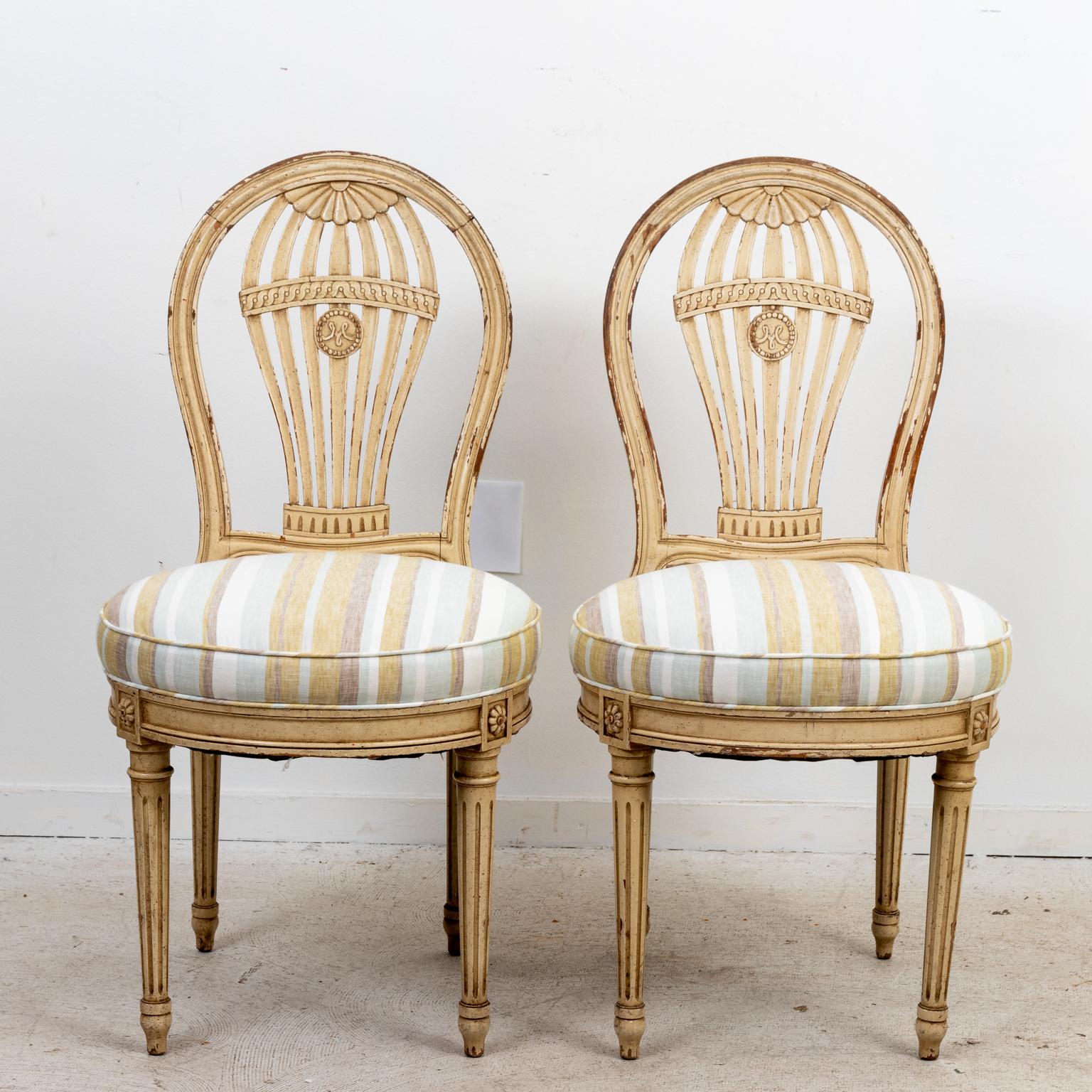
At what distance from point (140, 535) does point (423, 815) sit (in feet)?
1.94

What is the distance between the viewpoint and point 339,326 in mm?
1453

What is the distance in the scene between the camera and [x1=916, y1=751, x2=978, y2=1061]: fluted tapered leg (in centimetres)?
120

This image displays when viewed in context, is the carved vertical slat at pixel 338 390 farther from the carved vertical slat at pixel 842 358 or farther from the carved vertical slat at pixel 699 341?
the carved vertical slat at pixel 842 358

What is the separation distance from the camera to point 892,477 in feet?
4.66

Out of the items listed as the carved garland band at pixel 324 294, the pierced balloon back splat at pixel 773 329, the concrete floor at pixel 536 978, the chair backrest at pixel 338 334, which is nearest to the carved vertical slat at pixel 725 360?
the pierced balloon back splat at pixel 773 329

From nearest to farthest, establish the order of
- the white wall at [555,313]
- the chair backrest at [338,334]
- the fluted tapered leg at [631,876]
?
the fluted tapered leg at [631,876]
the chair backrest at [338,334]
the white wall at [555,313]

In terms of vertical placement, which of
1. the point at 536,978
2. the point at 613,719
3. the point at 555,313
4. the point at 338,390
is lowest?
the point at 536,978

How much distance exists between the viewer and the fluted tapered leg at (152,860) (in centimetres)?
119

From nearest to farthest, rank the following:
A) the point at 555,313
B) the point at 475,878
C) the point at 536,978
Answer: the point at 475,878 → the point at 536,978 → the point at 555,313

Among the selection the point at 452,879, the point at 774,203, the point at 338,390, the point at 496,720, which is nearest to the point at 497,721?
the point at 496,720

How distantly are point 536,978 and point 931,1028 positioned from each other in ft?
1.45

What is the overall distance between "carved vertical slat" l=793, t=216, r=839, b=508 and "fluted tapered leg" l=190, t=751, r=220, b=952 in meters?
0.76

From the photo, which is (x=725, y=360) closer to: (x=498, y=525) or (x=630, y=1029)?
(x=498, y=525)

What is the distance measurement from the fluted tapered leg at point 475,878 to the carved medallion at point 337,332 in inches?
20.8
